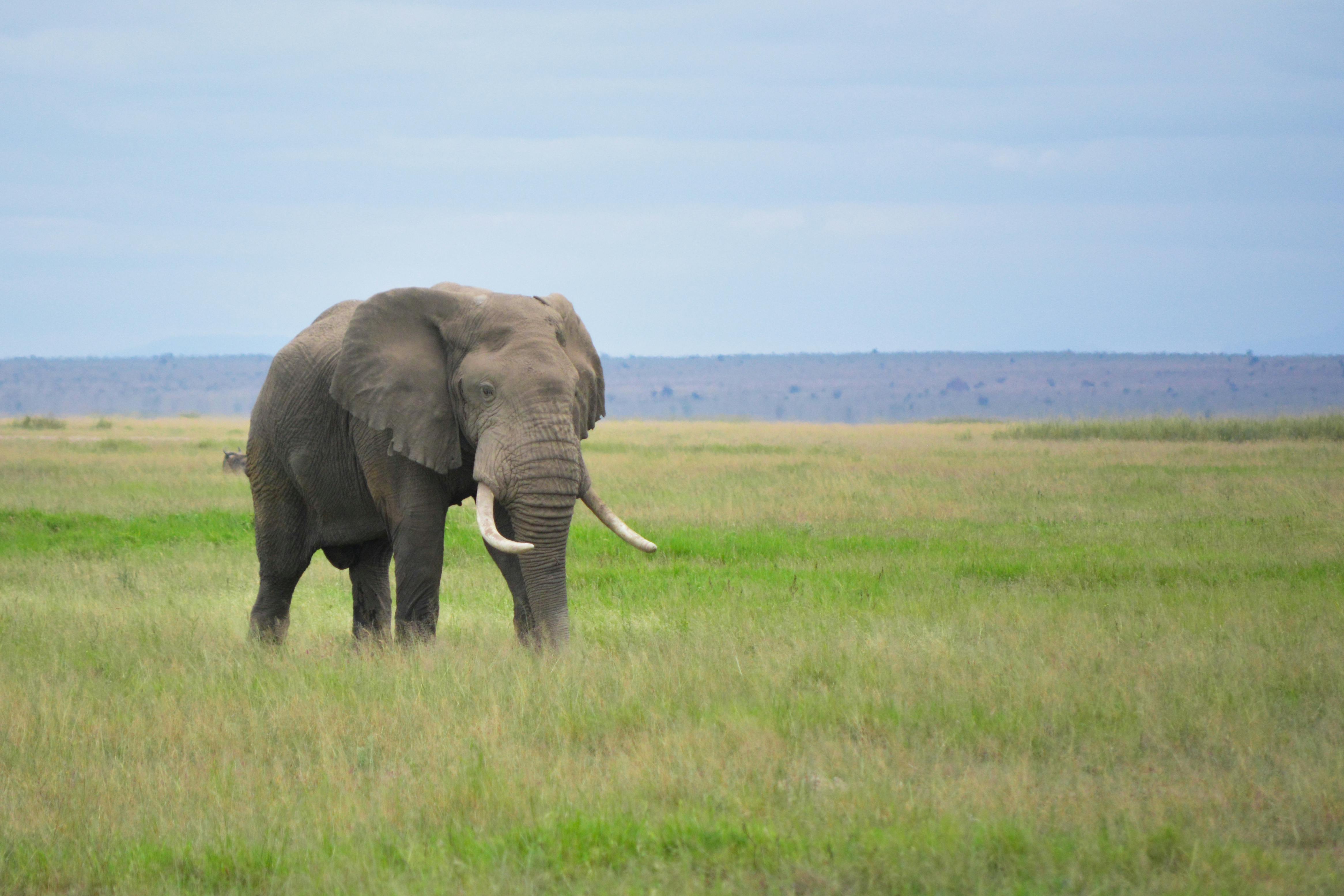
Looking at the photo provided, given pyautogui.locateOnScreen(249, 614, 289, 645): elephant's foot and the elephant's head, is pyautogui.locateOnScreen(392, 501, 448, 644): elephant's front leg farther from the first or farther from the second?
pyautogui.locateOnScreen(249, 614, 289, 645): elephant's foot

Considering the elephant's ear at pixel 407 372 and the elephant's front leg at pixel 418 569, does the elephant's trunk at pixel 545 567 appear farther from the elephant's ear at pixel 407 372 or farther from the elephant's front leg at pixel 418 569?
the elephant's ear at pixel 407 372

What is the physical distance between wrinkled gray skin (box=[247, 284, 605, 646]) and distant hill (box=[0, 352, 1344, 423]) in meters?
126

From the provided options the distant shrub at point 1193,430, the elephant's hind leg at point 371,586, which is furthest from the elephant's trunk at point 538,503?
the distant shrub at point 1193,430

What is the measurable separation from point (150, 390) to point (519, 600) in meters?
185

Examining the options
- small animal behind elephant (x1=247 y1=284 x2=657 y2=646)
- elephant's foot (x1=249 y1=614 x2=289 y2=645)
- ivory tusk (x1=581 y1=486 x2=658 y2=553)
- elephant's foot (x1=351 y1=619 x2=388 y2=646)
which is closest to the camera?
small animal behind elephant (x1=247 y1=284 x2=657 y2=646)

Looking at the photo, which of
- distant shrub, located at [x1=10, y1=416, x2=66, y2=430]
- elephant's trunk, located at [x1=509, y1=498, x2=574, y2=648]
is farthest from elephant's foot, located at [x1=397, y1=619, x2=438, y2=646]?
distant shrub, located at [x1=10, y1=416, x2=66, y2=430]

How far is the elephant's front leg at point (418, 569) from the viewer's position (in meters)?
8.70

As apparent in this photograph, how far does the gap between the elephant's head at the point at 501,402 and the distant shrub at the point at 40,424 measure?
44.7 metres

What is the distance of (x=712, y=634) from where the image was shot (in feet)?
30.7

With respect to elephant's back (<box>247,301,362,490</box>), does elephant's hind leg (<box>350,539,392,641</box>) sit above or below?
below

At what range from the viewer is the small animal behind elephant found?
319 inches

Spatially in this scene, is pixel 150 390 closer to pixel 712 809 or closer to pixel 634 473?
pixel 634 473

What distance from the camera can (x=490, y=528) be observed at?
7840 mm

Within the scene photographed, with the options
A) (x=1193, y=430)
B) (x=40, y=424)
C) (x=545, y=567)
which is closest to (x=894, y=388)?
(x=40, y=424)
